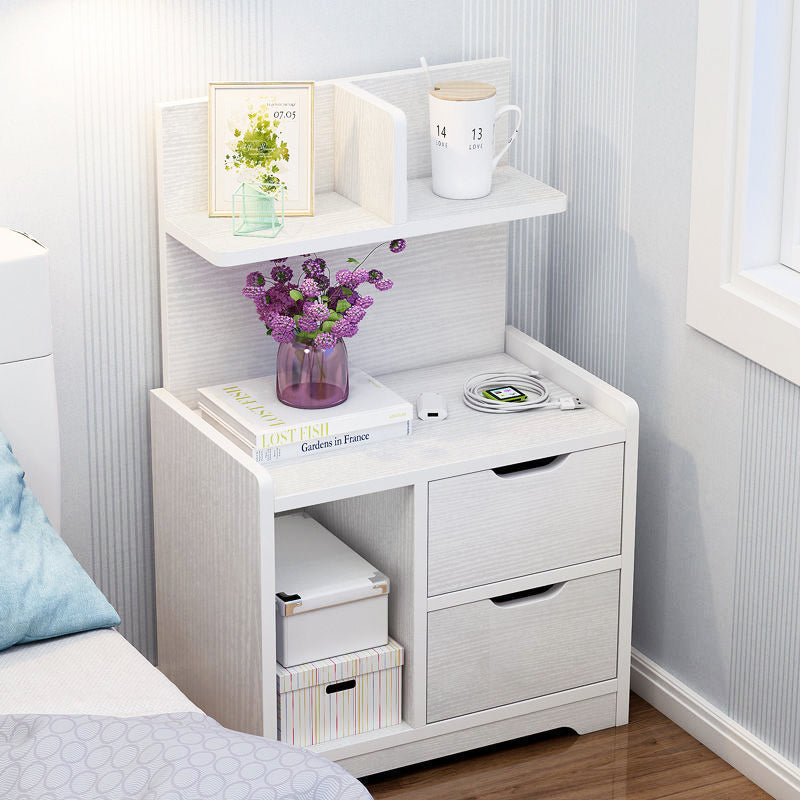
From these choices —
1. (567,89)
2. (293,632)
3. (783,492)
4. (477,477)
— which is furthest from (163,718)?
(567,89)

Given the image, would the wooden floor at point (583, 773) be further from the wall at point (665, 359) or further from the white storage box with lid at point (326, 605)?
the white storage box with lid at point (326, 605)

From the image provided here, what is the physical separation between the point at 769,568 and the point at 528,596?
0.42m

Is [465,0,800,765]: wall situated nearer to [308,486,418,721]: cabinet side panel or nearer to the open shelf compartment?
the open shelf compartment

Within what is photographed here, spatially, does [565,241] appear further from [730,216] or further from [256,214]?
[256,214]

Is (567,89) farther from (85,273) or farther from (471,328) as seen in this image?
(85,273)

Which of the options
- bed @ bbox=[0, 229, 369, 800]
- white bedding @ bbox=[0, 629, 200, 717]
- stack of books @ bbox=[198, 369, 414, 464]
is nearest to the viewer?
bed @ bbox=[0, 229, 369, 800]

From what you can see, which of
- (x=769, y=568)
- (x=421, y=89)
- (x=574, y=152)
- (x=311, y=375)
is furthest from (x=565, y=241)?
(x=769, y=568)

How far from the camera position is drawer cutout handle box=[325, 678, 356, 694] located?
226 centimetres

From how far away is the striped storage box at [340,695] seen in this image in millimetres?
2209

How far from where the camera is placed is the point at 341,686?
Result: 7.47ft

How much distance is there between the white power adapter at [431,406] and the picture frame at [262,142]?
38 cm

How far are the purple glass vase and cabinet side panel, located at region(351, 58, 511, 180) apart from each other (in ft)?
1.30

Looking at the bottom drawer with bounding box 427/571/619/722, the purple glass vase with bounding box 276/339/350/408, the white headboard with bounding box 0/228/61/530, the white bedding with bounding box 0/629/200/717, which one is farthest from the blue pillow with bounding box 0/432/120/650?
the bottom drawer with bounding box 427/571/619/722

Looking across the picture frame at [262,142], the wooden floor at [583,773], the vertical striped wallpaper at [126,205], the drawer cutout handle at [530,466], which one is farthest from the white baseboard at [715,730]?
the picture frame at [262,142]
